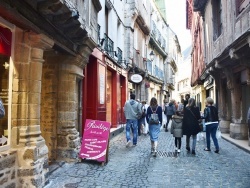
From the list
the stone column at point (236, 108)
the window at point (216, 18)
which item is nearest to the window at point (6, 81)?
the stone column at point (236, 108)

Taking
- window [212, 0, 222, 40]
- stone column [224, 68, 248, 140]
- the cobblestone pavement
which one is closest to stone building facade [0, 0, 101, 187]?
the cobblestone pavement

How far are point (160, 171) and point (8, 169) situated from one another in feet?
10.5

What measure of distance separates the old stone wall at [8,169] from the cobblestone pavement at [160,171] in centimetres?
73

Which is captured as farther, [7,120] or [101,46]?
[101,46]

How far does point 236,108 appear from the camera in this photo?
10953 mm

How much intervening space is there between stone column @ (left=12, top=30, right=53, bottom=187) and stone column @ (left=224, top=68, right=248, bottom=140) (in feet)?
26.2

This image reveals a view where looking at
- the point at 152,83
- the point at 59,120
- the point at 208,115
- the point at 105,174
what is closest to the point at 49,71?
the point at 59,120

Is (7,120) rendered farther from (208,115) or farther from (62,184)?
(208,115)

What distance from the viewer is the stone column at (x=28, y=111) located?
4562 mm

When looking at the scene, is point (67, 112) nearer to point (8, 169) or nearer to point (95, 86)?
point (8, 169)

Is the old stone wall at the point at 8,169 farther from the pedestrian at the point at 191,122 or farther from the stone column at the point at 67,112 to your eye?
the pedestrian at the point at 191,122

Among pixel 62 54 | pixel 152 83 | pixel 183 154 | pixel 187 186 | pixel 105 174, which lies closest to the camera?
pixel 187 186

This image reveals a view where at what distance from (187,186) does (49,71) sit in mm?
4187

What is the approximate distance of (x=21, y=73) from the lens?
15.4 feet
